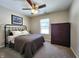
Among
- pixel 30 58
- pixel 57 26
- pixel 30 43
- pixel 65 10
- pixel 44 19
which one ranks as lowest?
pixel 30 58

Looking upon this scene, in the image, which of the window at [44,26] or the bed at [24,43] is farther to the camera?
the window at [44,26]

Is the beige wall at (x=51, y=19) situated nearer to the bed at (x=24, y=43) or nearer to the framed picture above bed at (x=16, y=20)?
the framed picture above bed at (x=16, y=20)

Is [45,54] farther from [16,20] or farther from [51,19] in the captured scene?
[51,19]

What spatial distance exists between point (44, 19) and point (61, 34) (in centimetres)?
235

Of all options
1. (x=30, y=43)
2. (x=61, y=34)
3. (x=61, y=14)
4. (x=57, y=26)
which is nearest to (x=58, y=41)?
(x=61, y=34)

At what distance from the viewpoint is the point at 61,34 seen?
475 centimetres

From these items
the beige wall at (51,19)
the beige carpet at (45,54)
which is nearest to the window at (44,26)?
the beige wall at (51,19)

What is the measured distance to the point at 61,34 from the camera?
4750 mm

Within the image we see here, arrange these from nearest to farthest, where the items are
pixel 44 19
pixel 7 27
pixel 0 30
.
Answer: pixel 0 30 → pixel 7 27 → pixel 44 19

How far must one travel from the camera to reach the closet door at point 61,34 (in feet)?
14.8

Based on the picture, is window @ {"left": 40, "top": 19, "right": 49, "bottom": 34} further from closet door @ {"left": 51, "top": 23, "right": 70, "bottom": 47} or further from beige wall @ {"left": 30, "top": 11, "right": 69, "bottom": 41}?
closet door @ {"left": 51, "top": 23, "right": 70, "bottom": 47}

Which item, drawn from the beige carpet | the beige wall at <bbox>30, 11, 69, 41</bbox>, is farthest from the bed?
the beige wall at <bbox>30, 11, 69, 41</bbox>

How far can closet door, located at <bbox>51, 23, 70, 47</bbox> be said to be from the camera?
14.8 ft

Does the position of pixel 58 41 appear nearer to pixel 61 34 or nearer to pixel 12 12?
pixel 61 34
